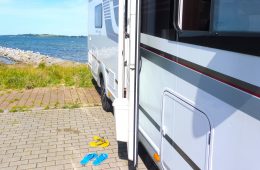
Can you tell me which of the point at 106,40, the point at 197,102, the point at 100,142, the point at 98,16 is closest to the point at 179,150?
the point at 197,102

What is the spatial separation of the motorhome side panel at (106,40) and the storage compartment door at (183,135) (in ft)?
7.84

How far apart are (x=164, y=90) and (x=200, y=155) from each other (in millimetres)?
862

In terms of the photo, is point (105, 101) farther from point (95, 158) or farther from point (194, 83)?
point (194, 83)

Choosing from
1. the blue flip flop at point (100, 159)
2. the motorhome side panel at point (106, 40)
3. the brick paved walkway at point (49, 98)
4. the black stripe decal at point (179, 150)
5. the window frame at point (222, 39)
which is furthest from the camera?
the brick paved walkway at point (49, 98)

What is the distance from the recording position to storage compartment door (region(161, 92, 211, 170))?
7.71 feet

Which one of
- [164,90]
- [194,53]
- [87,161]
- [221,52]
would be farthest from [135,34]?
[87,161]

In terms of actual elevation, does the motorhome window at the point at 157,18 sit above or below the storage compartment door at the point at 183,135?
above

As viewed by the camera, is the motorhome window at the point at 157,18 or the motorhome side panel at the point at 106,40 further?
the motorhome side panel at the point at 106,40

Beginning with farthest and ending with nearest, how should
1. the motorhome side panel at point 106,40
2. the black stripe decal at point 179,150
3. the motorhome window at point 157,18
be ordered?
1. the motorhome side panel at point 106,40
2. the motorhome window at point 157,18
3. the black stripe decal at point 179,150

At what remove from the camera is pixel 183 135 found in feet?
8.78

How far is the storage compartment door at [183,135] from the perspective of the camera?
2350 mm

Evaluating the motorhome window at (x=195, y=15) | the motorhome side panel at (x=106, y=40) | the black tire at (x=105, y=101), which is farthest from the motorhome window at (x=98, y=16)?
the motorhome window at (x=195, y=15)

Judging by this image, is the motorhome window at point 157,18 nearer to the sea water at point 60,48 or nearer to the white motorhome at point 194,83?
the white motorhome at point 194,83

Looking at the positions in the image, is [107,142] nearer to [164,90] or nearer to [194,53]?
[164,90]
